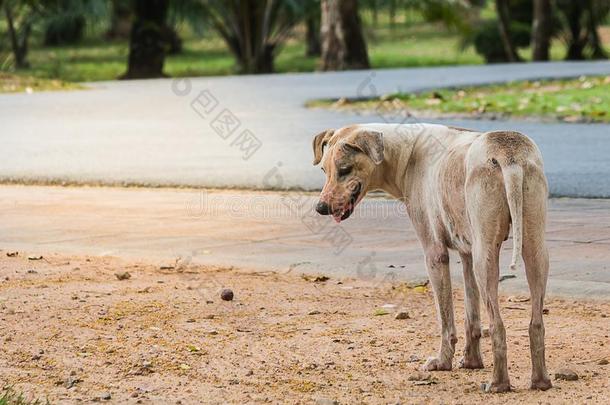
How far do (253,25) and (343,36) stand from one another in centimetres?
316

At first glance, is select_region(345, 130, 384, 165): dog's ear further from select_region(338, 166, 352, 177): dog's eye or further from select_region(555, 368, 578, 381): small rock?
select_region(555, 368, 578, 381): small rock

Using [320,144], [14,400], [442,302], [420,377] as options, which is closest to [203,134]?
[320,144]

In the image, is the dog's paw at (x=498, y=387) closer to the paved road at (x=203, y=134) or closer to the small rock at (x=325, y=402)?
the small rock at (x=325, y=402)

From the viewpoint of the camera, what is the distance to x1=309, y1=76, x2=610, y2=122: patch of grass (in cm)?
1689

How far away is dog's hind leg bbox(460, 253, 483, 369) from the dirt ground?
0.07 meters

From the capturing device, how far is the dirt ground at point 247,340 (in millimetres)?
5738

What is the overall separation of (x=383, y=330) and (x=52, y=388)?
5.92 feet

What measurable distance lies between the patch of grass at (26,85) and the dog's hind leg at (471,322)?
1820 centimetres

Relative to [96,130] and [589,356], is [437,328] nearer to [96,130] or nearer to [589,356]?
[589,356]

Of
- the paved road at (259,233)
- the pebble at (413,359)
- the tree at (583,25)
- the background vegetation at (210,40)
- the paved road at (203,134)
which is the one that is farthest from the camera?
the tree at (583,25)

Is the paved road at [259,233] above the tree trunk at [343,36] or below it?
above

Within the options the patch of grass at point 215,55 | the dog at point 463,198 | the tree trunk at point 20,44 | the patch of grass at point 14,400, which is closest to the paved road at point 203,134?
the dog at point 463,198

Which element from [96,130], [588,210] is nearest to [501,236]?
[588,210]

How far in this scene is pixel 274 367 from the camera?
614 cm
